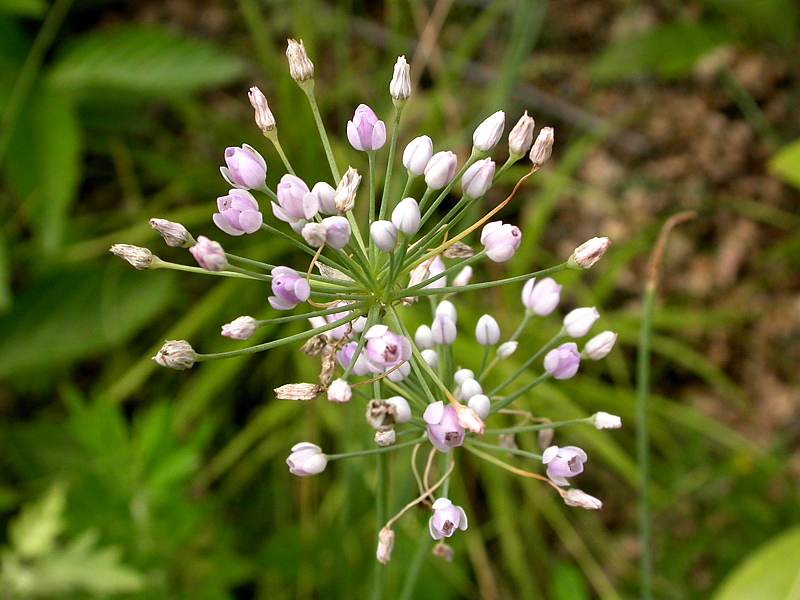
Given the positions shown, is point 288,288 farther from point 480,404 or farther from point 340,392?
point 480,404

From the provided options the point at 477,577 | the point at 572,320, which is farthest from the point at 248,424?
the point at 572,320

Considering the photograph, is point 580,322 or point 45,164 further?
point 45,164

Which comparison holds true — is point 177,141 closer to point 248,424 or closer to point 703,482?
point 248,424

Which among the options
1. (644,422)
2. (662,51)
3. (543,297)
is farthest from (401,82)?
(662,51)

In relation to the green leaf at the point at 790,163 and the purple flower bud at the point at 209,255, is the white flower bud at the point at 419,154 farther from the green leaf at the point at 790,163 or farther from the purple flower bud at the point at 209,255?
the green leaf at the point at 790,163

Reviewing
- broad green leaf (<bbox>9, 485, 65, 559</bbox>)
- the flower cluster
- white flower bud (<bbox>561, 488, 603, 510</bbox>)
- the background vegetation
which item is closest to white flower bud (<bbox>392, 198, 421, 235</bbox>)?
the flower cluster

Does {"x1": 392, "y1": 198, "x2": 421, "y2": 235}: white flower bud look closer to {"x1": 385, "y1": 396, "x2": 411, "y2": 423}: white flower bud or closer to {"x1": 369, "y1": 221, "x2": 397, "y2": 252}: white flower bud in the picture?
{"x1": 369, "y1": 221, "x2": 397, "y2": 252}: white flower bud

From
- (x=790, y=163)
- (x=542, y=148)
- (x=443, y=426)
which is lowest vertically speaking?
(x=443, y=426)
